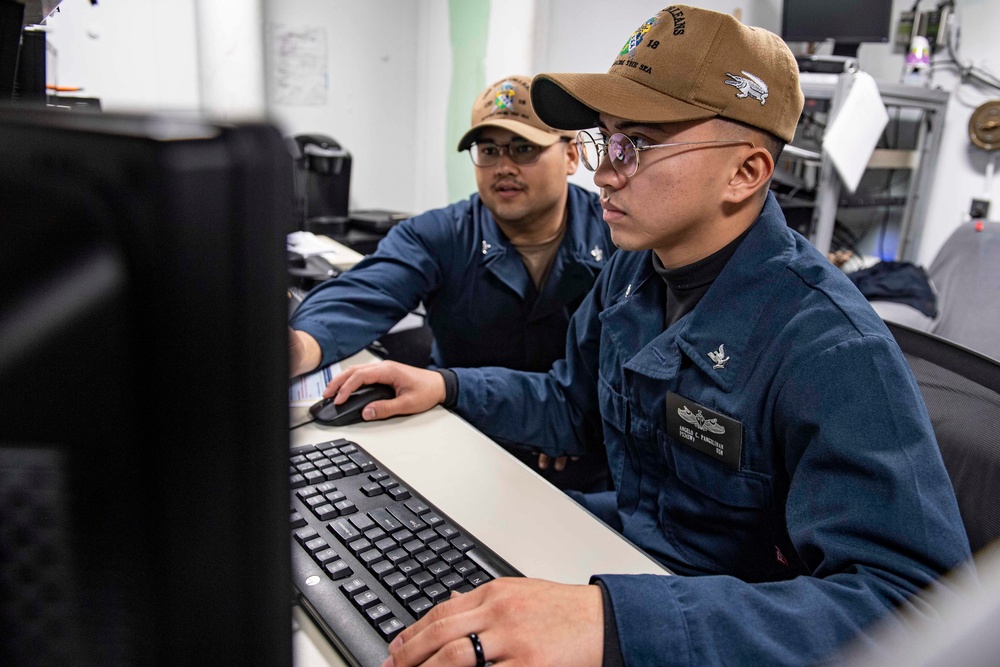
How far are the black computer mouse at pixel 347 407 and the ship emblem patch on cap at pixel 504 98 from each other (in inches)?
28.1

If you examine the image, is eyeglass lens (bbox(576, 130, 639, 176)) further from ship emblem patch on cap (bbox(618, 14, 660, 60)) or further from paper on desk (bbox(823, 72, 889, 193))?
paper on desk (bbox(823, 72, 889, 193))

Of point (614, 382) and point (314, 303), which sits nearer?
point (614, 382)

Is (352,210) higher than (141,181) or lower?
lower

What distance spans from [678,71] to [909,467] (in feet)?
1.64

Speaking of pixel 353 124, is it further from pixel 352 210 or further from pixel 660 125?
pixel 660 125

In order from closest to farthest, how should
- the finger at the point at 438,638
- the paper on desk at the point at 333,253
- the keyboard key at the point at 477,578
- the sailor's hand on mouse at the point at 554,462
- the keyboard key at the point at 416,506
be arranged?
the finger at the point at 438,638 < the keyboard key at the point at 477,578 < the keyboard key at the point at 416,506 < the sailor's hand on mouse at the point at 554,462 < the paper on desk at the point at 333,253

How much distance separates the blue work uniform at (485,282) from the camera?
143cm

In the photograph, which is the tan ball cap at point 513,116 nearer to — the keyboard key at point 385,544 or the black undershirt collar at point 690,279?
the black undershirt collar at point 690,279

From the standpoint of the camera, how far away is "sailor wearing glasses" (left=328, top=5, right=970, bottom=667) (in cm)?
53

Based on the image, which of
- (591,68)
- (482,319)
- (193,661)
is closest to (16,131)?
(193,661)

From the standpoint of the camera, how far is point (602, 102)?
84 cm

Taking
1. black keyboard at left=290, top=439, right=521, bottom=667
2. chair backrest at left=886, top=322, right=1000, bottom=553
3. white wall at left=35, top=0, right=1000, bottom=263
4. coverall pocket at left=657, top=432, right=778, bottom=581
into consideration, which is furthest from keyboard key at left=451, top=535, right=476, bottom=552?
white wall at left=35, top=0, right=1000, bottom=263

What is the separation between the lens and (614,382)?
937 millimetres

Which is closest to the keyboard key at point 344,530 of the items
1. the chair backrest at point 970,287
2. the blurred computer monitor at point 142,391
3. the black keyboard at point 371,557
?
the black keyboard at point 371,557
